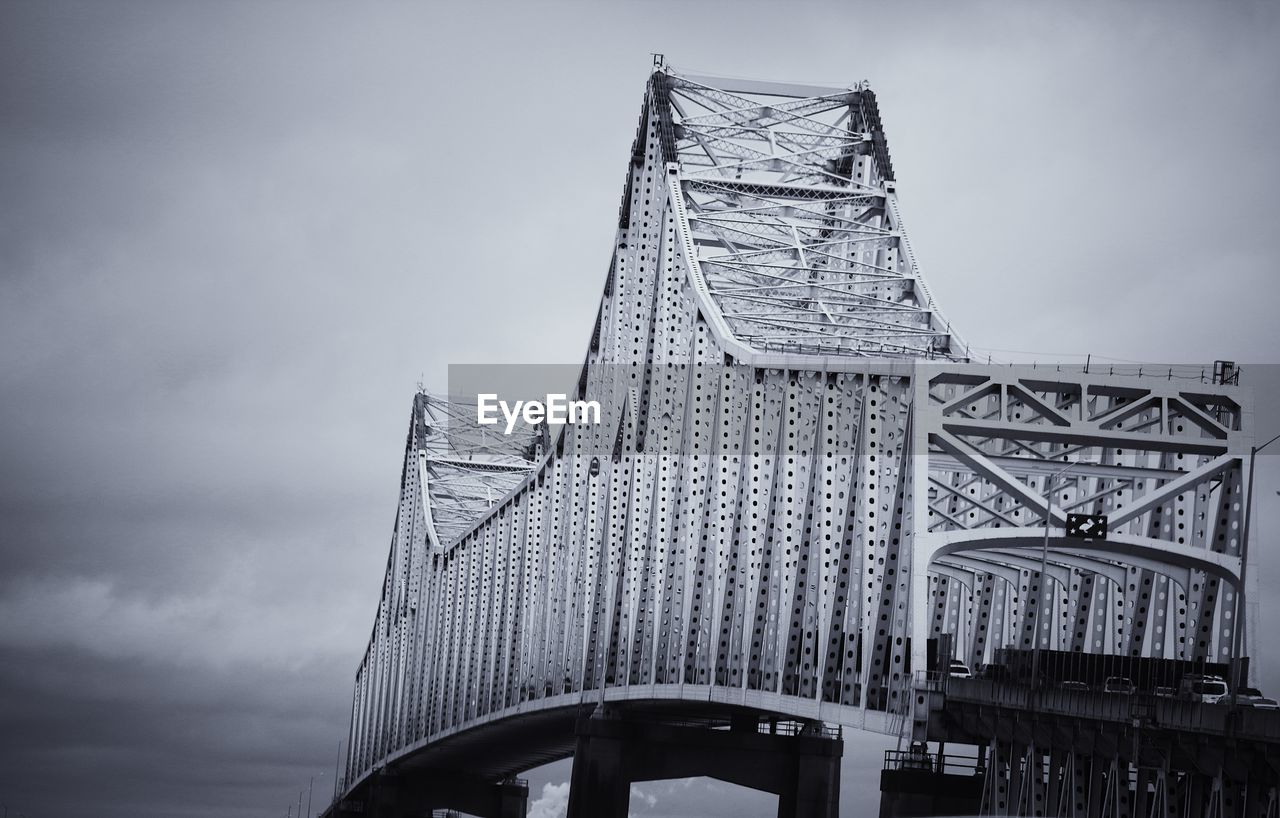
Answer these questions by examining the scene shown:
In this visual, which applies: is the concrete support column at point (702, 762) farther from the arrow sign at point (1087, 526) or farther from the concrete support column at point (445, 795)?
the concrete support column at point (445, 795)

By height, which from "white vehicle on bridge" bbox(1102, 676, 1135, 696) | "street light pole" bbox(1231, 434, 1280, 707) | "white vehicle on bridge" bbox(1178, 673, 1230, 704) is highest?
"street light pole" bbox(1231, 434, 1280, 707)

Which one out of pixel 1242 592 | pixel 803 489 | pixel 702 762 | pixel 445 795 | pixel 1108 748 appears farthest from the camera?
pixel 445 795

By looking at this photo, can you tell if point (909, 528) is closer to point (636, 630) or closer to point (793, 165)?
point (636, 630)

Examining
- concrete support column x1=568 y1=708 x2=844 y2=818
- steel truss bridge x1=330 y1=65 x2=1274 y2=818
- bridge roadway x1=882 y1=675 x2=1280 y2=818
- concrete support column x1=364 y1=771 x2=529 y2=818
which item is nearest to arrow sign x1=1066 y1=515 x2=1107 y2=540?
steel truss bridge x1=330 y1=65 x2=1274 y2=818

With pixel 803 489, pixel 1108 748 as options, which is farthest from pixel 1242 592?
pixel 803 489

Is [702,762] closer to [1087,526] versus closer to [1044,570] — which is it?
[1087,526]

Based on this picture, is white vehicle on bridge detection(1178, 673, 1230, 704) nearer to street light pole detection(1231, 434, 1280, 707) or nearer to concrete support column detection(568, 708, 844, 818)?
street light pole detection(1231, 434, 1280, 707)

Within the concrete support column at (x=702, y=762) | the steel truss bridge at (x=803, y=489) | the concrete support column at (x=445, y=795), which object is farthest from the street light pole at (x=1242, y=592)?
the concrete support column at (x=445, y=795)
